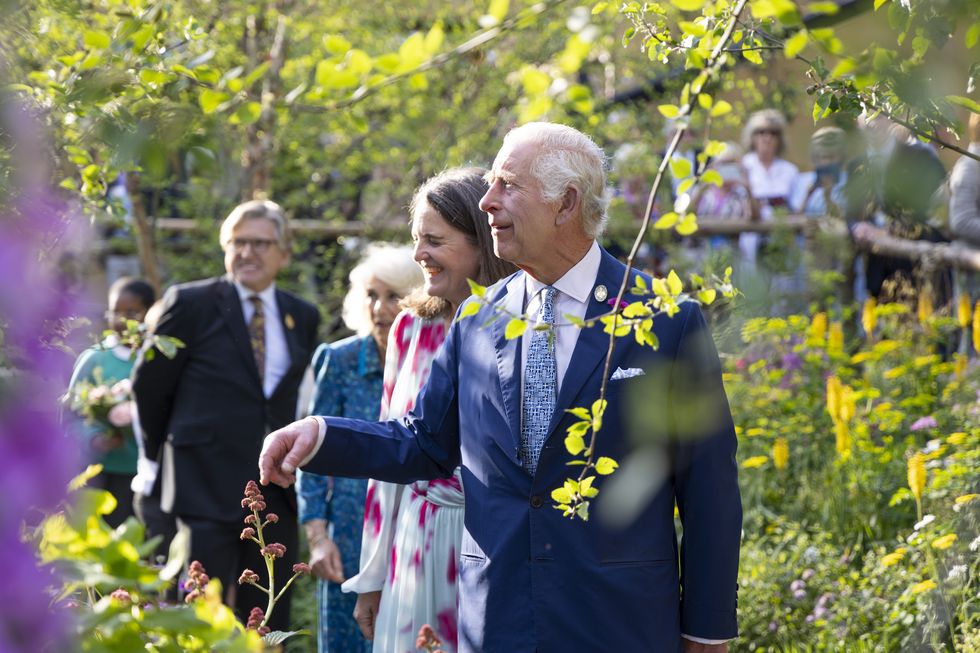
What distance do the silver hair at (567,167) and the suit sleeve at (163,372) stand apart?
2.58 m

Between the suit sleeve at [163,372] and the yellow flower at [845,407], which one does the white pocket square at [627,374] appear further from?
the suit sleeve at [163,372]

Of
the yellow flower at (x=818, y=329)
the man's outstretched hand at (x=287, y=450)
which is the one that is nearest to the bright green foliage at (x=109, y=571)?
the man's outstretched hand at (x=287, y=450)

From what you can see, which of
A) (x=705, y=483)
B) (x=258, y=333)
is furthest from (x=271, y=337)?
(x=705, y=483)

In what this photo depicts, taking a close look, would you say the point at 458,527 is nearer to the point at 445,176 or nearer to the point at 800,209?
the point at 445,176

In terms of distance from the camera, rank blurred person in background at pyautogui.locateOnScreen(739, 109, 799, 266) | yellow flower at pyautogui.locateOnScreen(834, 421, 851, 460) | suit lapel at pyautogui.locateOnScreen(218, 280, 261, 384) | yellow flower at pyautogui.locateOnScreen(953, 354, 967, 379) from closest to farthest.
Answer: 1. yellow flower at pyautogui.locateOnScreen(834, 421, 851, 460)
2. suit lapel at pyautogui.locateOnScreen(218, 280, 261, 384)
3. yellow flower at pyautogui.locateOnScreen(953, 354, 967, 379)
4. blurred person in background at pyautogui.locateOnScreen(739, 109, 799, 266)

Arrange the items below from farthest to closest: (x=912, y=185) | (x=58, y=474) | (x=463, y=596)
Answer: (x=463, y=596) → (x=912, y=185) → (x=58, y=474)

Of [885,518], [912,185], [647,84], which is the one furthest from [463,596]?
[647,84]

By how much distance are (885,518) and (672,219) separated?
143 inches

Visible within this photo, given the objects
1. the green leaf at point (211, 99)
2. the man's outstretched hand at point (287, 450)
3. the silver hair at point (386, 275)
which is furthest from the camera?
the silver hair at point (386, 275)

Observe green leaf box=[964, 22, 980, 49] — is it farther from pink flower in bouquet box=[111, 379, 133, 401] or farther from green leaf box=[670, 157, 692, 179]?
pink flower in bouquet box=[111, 379, 133, 401]

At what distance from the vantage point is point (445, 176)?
363 centimetres

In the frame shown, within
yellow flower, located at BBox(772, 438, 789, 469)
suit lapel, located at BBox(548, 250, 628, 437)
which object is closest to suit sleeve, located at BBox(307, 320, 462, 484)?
suit lapel, located at BBox(548, 250, 628, 437)

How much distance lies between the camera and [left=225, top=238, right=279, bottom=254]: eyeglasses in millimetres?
5297

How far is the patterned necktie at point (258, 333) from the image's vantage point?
5285 millimetres
